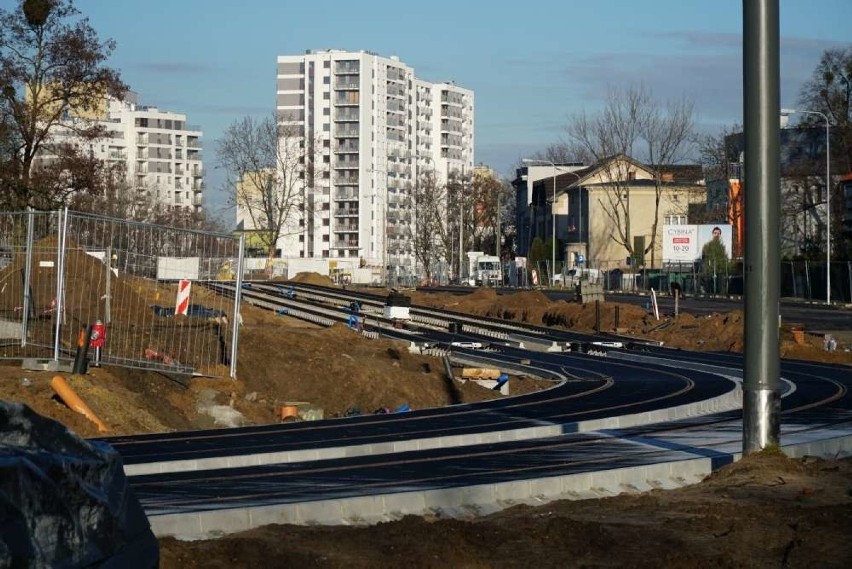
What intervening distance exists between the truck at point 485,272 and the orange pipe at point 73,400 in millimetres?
93785

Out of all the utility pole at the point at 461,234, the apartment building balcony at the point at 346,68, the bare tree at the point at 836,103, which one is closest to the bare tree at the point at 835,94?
the bare tree at the point at 836,103

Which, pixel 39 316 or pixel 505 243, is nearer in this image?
pixel 39 316

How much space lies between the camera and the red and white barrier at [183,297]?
2547 cm

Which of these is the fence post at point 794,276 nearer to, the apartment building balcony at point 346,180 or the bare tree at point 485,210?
the bare tree at point 485,210

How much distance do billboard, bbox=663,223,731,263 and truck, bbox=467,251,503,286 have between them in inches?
1141

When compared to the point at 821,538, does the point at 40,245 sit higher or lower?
higher

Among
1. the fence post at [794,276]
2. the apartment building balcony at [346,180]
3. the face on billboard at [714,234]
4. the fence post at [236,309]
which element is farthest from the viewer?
the apartment building balcony at [346,180]

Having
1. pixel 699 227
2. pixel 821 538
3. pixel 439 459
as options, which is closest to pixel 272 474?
pixel 439 459

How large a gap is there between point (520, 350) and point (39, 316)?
67.5 feet

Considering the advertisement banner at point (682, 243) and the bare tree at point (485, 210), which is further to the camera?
the bare tree at point (485, 210)

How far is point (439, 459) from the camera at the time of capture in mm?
15977

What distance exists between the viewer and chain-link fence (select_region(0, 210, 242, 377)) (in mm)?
24422

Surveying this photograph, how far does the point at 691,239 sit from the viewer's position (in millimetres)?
87188

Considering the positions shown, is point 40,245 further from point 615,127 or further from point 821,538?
point 615,127
